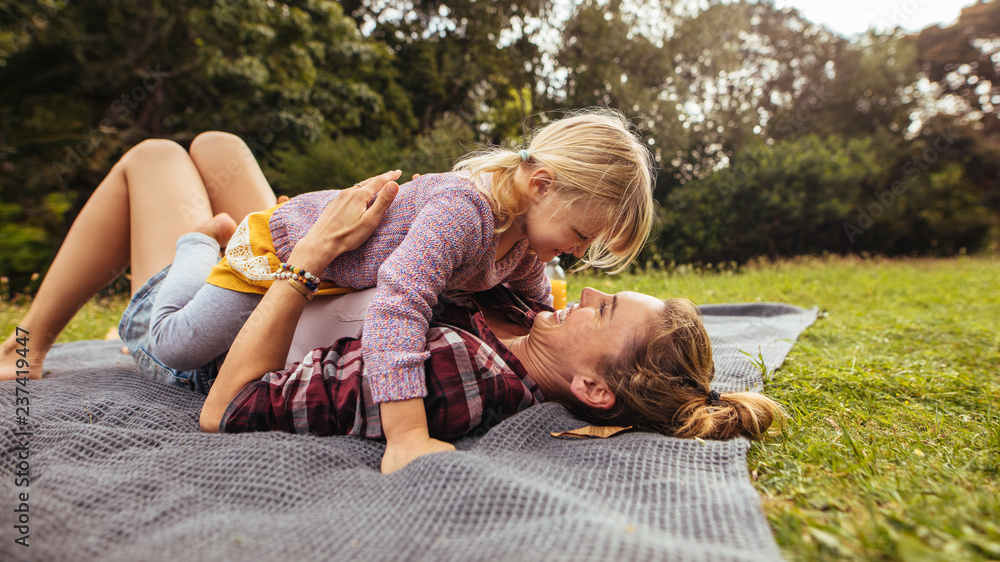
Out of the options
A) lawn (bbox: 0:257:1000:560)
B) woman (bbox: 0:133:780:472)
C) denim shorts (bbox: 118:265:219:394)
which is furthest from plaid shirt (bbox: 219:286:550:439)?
lawn (bbox: 0:257:1000:560)

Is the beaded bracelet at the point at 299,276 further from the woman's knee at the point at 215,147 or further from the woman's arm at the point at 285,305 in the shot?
the woman's knee at the point at 215,147

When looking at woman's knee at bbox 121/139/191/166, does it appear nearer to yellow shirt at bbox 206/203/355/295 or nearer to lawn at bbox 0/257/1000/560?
yellow shirt at bbox 206/203/355/295

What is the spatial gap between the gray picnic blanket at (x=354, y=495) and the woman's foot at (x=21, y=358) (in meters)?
0.72

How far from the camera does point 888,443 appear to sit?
5.25ft

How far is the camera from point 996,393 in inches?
86.6

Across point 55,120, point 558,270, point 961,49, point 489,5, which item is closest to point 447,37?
point 489,5

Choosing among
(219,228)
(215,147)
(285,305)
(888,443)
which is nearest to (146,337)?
(219,228)

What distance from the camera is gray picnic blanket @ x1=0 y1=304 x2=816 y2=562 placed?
97 cm

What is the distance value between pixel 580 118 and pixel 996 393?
81.6 inches

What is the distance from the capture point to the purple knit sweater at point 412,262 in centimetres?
147

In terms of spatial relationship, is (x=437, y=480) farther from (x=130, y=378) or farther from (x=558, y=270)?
(x=558, y=270)

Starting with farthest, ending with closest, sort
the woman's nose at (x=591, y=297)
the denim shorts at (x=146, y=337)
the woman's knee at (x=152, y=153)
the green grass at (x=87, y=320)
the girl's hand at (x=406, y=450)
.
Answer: the green grass at (x=87, y=320) < the woman's knee at (x=152, y=153) < the denim shorts at (x=146, y=337) < the woman's nose at (x=591, y=297) < the girl's hand at (x=406, y=450)

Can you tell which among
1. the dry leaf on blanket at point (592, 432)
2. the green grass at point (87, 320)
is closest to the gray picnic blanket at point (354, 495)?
the dry leaf on blanket at point (592, 432)

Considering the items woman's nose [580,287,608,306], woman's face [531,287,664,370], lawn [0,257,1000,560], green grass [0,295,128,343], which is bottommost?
green grass [0,295,128,343]
